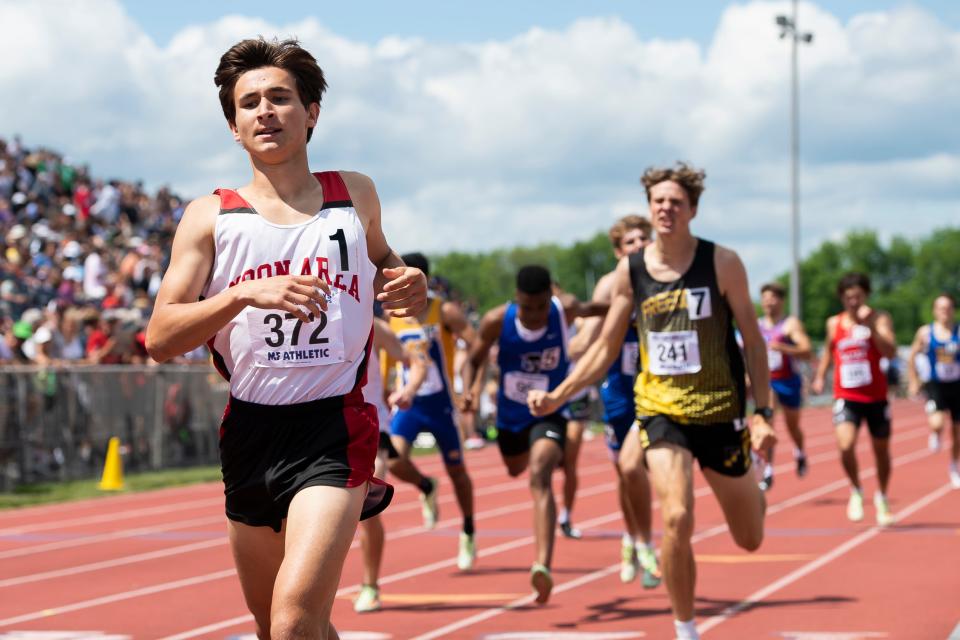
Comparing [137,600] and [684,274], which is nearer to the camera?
[684,274]

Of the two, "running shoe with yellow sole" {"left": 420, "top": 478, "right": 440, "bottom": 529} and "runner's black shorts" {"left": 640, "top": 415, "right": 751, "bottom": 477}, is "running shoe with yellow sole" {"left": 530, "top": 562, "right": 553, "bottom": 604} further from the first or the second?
"running shoe with yellow sole" {"left": 420, "top": 478, "right": 440, "bottom": 529}

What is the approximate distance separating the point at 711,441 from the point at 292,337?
124 inches

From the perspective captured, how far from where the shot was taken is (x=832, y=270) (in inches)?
5930

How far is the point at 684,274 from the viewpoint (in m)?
7.24

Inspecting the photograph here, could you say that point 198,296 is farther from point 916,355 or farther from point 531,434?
point 916,355

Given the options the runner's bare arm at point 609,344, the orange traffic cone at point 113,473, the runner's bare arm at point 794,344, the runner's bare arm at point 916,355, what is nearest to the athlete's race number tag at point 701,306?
the runner's bare arm at point 609,344

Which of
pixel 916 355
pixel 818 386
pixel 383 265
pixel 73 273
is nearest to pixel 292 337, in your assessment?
pixel 383 265

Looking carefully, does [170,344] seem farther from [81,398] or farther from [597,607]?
[81,398]

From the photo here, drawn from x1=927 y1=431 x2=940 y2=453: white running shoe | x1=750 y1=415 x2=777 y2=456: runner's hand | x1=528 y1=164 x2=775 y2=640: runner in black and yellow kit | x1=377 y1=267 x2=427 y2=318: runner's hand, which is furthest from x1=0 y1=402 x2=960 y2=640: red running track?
x1=377 y1=267 x2=427 y2=318: runner's hand

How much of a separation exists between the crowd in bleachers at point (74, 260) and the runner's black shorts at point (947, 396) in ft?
31.5

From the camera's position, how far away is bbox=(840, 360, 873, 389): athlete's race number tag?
13320 millimetres

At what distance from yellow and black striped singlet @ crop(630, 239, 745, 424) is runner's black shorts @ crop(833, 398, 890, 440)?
6.33 metres

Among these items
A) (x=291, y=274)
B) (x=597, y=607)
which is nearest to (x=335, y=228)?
(x=291, y=274)

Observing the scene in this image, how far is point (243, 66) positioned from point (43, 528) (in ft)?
34.1
